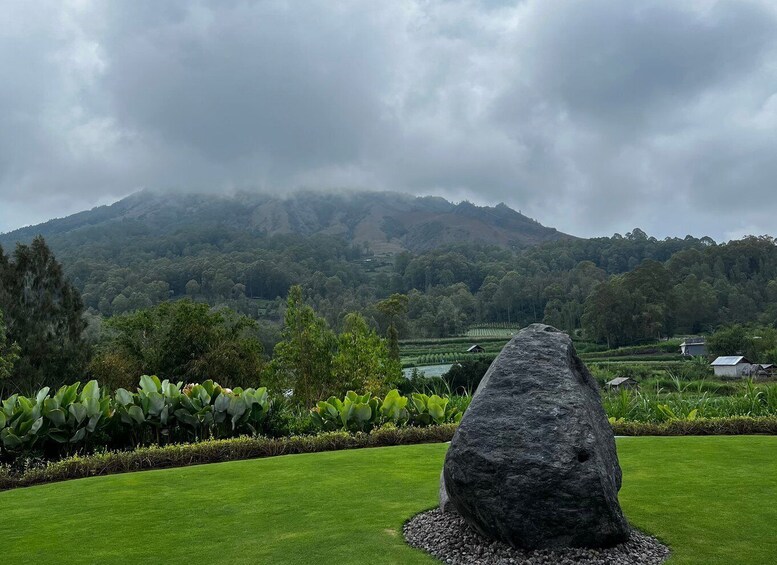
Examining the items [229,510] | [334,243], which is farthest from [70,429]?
[334,243]

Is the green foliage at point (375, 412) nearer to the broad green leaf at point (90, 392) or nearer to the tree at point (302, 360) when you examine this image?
the broad green leaf at point (90, 392)

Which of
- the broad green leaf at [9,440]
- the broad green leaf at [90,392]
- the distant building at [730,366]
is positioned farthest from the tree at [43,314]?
the distant building at [730,366]

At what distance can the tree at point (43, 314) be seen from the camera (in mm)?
29672

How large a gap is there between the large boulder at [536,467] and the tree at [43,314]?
28.3 metres

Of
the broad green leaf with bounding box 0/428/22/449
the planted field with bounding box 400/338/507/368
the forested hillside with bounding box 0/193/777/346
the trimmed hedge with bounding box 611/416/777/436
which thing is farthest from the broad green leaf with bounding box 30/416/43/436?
the planted field with bounding box 400/338/507/368

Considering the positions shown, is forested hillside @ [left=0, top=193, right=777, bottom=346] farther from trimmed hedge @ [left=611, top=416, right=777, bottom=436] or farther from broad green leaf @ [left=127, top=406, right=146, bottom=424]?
broad green leaf @ [left=127, top=406, right=146, bottom=424]

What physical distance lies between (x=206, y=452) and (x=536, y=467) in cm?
701

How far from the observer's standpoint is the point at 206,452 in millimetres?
10156

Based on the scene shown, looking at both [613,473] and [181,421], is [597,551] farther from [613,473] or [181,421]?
[181,421]

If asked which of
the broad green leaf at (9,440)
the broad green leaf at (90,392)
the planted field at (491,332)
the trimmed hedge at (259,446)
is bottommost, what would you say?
the planted field at (491,332)

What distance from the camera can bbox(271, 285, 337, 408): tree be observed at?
63.9ft

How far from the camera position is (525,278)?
10744 centimetres

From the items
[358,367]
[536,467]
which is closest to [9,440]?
[536,467]

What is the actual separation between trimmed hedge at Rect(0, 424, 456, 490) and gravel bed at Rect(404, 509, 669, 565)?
5588mm
